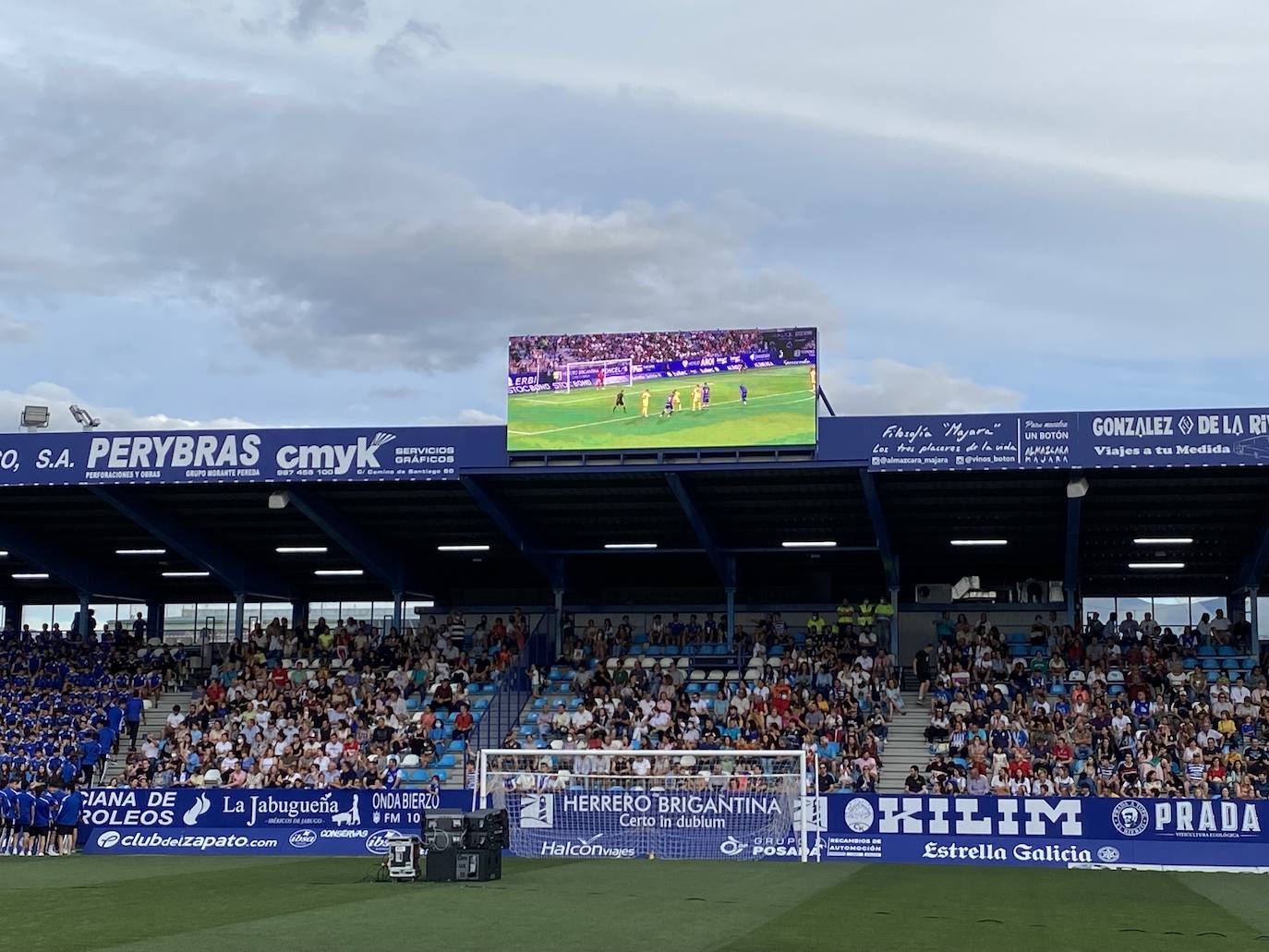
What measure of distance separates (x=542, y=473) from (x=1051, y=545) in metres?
15.5

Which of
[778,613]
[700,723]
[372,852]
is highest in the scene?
[778,613]

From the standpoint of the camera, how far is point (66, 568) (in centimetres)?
4712

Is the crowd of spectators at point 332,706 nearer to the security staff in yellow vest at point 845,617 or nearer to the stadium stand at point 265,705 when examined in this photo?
the stadium stand at point 265,705

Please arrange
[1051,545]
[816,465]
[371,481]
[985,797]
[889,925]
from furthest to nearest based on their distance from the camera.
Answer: [1051,545] < [371,481] < [816,465] < [985,797] < [889,925]

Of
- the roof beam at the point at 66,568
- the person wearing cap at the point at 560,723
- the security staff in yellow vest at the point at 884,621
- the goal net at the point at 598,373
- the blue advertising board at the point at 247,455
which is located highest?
the goal net at the point at 598,373

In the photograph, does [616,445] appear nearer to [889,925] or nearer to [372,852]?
[372,852]

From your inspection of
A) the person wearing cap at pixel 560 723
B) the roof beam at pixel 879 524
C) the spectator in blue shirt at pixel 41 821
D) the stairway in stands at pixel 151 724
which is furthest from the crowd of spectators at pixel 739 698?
the spectator in blue shirt at pixel 41 821

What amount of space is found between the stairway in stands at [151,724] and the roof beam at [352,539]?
6509 mm

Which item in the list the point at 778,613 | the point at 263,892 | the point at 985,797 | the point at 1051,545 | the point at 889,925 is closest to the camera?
the point at 889,925

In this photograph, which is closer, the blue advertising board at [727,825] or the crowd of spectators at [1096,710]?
the blue advertising board at [727,825]

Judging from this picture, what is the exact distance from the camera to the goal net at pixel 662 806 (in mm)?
31781

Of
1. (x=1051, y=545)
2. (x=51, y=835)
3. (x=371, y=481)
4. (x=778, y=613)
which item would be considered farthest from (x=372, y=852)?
(x=1051, y=545)

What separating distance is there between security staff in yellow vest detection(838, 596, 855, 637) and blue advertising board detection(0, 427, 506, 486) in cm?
1193

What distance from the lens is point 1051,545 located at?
42.8 m
